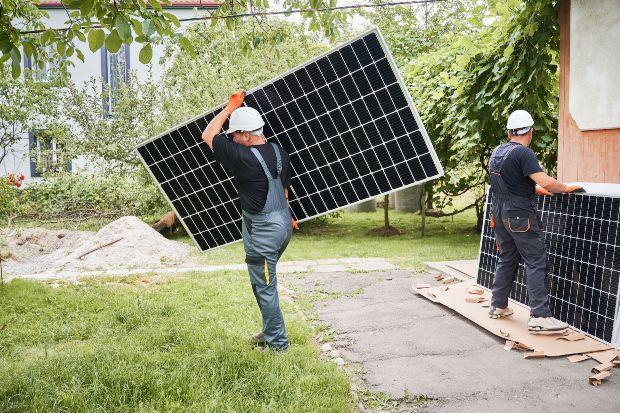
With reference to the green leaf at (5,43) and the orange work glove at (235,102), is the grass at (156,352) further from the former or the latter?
the green leaf at (5,43)

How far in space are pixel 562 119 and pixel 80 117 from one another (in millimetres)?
13066

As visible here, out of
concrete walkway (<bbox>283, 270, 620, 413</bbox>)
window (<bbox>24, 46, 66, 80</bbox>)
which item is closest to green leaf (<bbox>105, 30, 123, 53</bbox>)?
Result: window (<bbox>24, 46, 66, 80</bbox>)

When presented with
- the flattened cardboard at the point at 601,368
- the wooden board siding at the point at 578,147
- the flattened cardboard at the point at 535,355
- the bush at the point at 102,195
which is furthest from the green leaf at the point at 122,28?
the bush at the point at 102,195

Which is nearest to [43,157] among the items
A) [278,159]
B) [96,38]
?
[278,159]

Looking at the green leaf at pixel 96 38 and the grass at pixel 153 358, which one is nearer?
the green leaf at pixel 96 38

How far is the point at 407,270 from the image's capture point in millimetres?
9008

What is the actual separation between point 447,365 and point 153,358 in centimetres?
249

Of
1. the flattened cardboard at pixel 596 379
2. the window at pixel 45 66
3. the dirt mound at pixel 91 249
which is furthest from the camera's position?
the dirt mound at pixel 91 249

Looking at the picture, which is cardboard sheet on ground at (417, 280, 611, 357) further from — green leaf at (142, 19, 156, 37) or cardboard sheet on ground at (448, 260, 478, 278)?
green leaf at (142, 19, 156, 37)

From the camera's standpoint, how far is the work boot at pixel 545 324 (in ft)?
17.5

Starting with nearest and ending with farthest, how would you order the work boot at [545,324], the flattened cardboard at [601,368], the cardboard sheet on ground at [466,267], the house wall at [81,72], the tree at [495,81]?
the flattened cardboard at [601,368], the work boot at [545,324], the tree at [495,81], the cardboard sheet on ground at [466,267], the house wall at [81,72]

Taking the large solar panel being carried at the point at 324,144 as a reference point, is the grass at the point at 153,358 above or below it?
below

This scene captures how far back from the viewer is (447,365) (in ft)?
15.6

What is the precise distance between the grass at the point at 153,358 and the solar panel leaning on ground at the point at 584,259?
2547 mm
